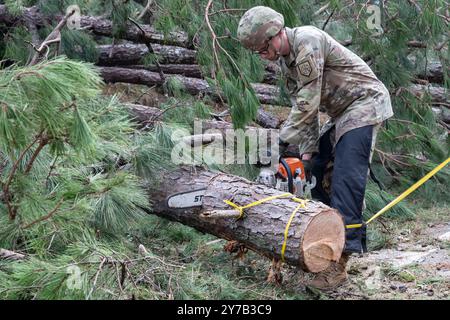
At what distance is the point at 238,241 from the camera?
3.89 metres

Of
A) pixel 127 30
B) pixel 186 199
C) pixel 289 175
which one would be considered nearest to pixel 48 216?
pixel 186 199

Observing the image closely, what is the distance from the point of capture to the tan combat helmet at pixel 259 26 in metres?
3.88

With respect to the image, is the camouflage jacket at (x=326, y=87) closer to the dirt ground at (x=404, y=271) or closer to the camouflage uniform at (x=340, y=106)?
the camouflage uniform at (x=340, y=106)

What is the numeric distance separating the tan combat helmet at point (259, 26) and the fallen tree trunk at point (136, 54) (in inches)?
88.1

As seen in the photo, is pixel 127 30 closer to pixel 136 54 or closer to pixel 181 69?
pixel 136 54

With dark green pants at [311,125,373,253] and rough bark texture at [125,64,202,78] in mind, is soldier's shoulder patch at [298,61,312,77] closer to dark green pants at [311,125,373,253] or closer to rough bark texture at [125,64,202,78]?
dark green pants at [311,125,373,253]

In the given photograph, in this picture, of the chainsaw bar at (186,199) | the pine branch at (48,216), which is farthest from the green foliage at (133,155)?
the chainsaw bar at (186,199)

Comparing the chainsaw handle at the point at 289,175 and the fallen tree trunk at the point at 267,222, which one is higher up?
the chainsaw handle at the point at 289,175

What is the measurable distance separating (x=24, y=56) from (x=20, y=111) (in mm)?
2873

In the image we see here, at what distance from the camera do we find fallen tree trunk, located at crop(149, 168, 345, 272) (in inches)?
141

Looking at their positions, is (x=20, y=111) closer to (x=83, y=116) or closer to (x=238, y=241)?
(x=83, y=116)

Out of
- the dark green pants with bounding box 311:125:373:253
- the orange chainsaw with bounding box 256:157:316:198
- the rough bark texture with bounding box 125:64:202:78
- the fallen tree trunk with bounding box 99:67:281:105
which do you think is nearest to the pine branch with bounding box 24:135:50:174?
the orange chainsaw with bounding box 256:157:316:198

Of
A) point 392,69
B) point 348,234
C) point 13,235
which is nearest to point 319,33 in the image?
point 348,234

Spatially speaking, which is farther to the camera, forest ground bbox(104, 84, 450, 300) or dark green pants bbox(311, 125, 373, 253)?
dark green pants bbox(311, 125, 373, 253)
